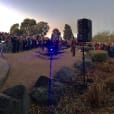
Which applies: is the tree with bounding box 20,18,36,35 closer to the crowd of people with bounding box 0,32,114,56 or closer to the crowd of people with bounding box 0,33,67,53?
the crowd of people with bounding box 0,32,114,56

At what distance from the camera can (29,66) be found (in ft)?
79.0

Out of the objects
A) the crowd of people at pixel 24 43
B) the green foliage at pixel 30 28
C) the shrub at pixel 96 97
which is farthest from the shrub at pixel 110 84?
the green foliage at pixel 30 28

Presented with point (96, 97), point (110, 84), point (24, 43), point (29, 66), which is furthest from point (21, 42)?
point (96, 97)

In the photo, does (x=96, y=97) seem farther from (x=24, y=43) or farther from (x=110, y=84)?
(x=24, y=43)

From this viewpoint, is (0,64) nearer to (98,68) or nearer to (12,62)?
(12,62)

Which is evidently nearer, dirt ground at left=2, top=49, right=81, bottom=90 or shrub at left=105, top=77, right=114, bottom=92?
shrub at left=105, top=77, right=114, bottom=92

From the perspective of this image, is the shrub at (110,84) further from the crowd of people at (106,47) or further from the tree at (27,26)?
the tree at (27,26)

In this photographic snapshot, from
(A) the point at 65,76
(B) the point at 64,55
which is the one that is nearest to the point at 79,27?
A: (A) the point at 65,76

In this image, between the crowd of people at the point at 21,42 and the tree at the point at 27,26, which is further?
the tree at the point at 27,26

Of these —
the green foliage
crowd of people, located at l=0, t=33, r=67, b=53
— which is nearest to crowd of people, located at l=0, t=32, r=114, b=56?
crowd of people, located at l=0, t=33, r=67, b=53

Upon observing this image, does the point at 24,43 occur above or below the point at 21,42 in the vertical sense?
below

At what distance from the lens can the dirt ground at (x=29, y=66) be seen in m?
20.6

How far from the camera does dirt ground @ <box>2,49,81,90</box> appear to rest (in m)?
20.6

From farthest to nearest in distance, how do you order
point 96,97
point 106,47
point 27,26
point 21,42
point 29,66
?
point 27,26
point 106,47
point 21,42
point 29,66
point 96,97
